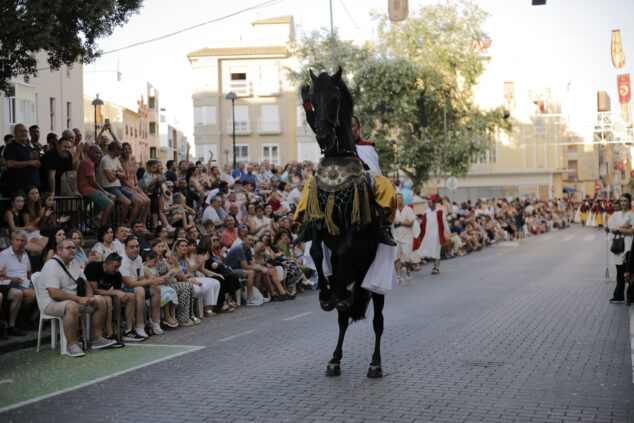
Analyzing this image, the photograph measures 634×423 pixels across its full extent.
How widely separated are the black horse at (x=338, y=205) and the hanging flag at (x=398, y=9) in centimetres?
1962

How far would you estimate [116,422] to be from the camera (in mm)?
6547

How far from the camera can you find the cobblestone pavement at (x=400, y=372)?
6750 mm

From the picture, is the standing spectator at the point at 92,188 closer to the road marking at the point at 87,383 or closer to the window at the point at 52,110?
the road marking at the point at 87,383

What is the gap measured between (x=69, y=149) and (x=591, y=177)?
97.1m

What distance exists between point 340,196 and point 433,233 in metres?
14.9

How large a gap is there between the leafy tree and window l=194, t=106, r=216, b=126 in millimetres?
53461

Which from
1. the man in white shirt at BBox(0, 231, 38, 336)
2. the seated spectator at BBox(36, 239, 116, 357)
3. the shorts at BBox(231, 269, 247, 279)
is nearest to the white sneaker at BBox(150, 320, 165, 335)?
the seated spectator at BBox(36, 239, 116, 357)

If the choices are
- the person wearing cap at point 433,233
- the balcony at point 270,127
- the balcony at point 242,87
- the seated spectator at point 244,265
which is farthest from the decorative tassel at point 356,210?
the balcony at point 242,87

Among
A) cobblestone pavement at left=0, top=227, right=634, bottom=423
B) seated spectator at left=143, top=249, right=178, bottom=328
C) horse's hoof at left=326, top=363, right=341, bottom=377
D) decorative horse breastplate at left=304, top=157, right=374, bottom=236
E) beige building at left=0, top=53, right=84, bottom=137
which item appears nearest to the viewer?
cobblestone pavement at left=0, top=227, right=634, bottom=423

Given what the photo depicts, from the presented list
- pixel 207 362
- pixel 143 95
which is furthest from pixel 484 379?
pixel 143 95

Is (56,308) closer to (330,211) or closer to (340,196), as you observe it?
(330,211)

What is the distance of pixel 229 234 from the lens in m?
17.0

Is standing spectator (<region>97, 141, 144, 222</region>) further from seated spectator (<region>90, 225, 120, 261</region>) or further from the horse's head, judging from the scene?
the horse's head

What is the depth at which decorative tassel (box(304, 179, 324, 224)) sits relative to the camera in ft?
26.5
